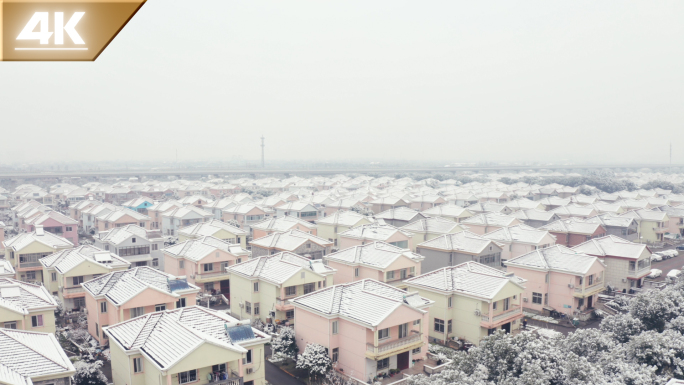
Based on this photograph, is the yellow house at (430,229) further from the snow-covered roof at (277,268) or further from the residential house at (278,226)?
the snow-covered roof at (277,268)

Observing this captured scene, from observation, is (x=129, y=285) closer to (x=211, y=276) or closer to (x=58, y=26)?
(x=211, y=276)

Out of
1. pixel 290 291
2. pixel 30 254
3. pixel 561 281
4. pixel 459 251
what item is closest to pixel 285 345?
pixel 290 291

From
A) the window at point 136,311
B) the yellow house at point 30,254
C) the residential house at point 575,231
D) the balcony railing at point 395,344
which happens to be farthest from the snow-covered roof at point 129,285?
the residential house at point 575,231

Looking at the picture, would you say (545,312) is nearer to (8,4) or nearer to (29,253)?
(8,4)

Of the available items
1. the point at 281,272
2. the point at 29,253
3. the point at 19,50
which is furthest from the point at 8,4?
the point at 29,253

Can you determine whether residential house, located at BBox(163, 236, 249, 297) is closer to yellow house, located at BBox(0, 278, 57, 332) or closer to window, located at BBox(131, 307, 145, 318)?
window, located at BBox(131, 307, 145, 318)

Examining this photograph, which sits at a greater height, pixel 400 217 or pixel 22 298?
pixel 22 298

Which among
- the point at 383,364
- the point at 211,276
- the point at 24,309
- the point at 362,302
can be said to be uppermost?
the point at 24,309
